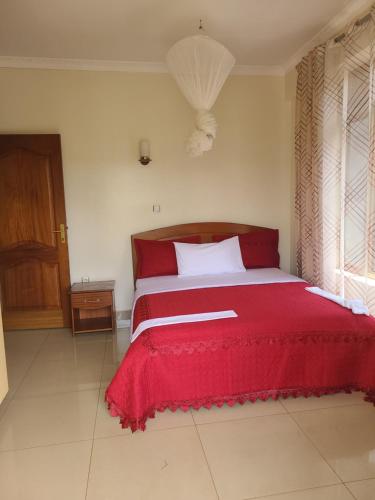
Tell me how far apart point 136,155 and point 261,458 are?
2.89 metres

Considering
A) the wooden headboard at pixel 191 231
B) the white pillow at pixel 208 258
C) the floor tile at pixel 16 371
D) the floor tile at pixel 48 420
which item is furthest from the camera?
the wooden headboard at pixel 191 231

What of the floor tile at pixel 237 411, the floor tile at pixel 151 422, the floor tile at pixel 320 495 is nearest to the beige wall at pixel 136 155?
the floor tile at pixel 151 422

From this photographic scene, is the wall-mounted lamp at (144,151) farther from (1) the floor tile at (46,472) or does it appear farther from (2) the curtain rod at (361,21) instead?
(1) the floor tile at (46,472)

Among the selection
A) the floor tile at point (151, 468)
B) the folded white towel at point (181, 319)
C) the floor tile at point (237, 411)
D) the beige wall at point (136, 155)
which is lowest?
the floor tile at point (151, 468)

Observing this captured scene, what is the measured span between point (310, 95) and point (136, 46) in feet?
5.23

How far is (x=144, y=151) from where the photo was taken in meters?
3.49

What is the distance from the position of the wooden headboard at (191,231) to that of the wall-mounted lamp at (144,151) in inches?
27.9

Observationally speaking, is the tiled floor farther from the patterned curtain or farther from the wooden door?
the wooden door

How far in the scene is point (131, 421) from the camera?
1966mm

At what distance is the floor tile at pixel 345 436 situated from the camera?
5.39 feet

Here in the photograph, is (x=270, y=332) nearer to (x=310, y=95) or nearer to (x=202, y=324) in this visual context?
(x=202, y=324)

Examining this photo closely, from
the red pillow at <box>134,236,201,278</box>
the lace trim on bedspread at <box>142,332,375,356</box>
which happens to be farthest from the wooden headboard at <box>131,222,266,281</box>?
the lace trim on bedspread at <box>142,332,375,356</box>

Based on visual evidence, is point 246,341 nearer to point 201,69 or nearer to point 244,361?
point 244,361

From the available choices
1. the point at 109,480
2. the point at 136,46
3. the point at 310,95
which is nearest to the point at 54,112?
the point at 136,46
